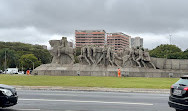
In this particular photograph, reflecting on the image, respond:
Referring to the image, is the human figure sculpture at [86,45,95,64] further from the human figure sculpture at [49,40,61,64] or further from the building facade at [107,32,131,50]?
the building facade at [107,32,131,50]

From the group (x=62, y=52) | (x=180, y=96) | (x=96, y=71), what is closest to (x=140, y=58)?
(x=96, y=71)

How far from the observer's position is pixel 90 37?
168 m

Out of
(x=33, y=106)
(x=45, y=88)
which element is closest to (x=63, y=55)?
(x=45, y=88)

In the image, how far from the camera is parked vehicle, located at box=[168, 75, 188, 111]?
8.66 m

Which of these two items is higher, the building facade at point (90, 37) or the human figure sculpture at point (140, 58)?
the building facade at point (90, 37)

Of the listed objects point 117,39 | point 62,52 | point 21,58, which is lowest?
point 62,52

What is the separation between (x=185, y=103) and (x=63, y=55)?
111 ft

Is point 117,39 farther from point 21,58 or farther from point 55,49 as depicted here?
point 55,49

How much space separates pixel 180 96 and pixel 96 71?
1172 inches

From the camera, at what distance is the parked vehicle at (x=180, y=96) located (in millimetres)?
8664

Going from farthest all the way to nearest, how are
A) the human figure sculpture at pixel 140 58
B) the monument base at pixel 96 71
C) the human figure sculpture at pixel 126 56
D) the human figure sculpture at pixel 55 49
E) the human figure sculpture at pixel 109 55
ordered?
the human figure sculpture at pixel 55 49 → the human figure sculpture at pixel 126 56 → the human figure sculpture at pixel 140 58 → the human figure sculpture at pixel 109 55 → the monument base at pixel 96 71

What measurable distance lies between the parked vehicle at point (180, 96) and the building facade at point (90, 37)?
6103 inches

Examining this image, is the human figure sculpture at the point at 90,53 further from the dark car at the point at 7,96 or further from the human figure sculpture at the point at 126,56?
the dark car at the point at 7,96

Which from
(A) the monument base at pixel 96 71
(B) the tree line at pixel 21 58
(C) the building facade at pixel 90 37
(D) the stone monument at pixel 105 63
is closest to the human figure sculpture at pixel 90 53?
(D) the stone monument at pixel 105 63
